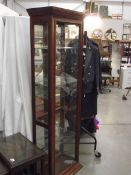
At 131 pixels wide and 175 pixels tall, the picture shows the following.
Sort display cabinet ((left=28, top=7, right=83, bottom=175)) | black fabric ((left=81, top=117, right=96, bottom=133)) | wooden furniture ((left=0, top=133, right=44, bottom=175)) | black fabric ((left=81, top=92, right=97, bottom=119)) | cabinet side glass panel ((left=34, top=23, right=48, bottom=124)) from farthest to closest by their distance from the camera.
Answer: black fabric ((left=81, top=117, right=96, bottom=133)) → black fabric ((left=81, top=92, right=97, bottom=119)) → cabinet side glass panel ((left=34, top=23, right=48, bottom=124)) → display cabinet ((left=28, top=7, right=83, bottom=175)) → wooden furniture ((left=0, top=133, right=44, bottom=175))

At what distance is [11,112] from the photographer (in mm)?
2418

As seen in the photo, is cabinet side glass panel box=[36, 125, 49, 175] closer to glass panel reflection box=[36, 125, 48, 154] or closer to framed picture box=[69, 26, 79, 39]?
glass panel reflection box=[36, 125, 48, 154]

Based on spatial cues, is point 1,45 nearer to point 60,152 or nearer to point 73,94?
point 73,94

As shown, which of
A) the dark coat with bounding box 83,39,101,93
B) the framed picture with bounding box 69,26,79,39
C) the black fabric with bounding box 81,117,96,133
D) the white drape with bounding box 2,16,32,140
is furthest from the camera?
the black fabric with bounding box 81,117,96,133

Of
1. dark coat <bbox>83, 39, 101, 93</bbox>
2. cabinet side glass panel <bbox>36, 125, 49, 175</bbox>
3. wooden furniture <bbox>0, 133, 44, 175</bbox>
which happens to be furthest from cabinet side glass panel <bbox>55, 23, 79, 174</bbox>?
wooden furniture <bbox>0, 133, 44, 175</bbox>

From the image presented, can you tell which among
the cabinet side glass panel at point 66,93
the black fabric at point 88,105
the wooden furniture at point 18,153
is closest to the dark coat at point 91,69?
the black fabric at point 88,105

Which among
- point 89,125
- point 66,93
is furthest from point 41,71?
point 89,125

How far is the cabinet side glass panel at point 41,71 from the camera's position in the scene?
7.09 feet

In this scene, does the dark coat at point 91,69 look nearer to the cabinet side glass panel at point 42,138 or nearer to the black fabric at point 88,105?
the black fabric at point 88,105

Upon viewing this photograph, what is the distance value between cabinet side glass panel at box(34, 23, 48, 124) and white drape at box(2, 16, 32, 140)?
0.12m

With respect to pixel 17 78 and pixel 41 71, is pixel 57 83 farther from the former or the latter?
pixel 17 78

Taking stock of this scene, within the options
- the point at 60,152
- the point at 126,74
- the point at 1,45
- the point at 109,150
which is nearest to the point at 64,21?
the point at 1,45

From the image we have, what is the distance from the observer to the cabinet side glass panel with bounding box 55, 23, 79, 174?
2408 mm

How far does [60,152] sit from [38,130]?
521 millimetres
